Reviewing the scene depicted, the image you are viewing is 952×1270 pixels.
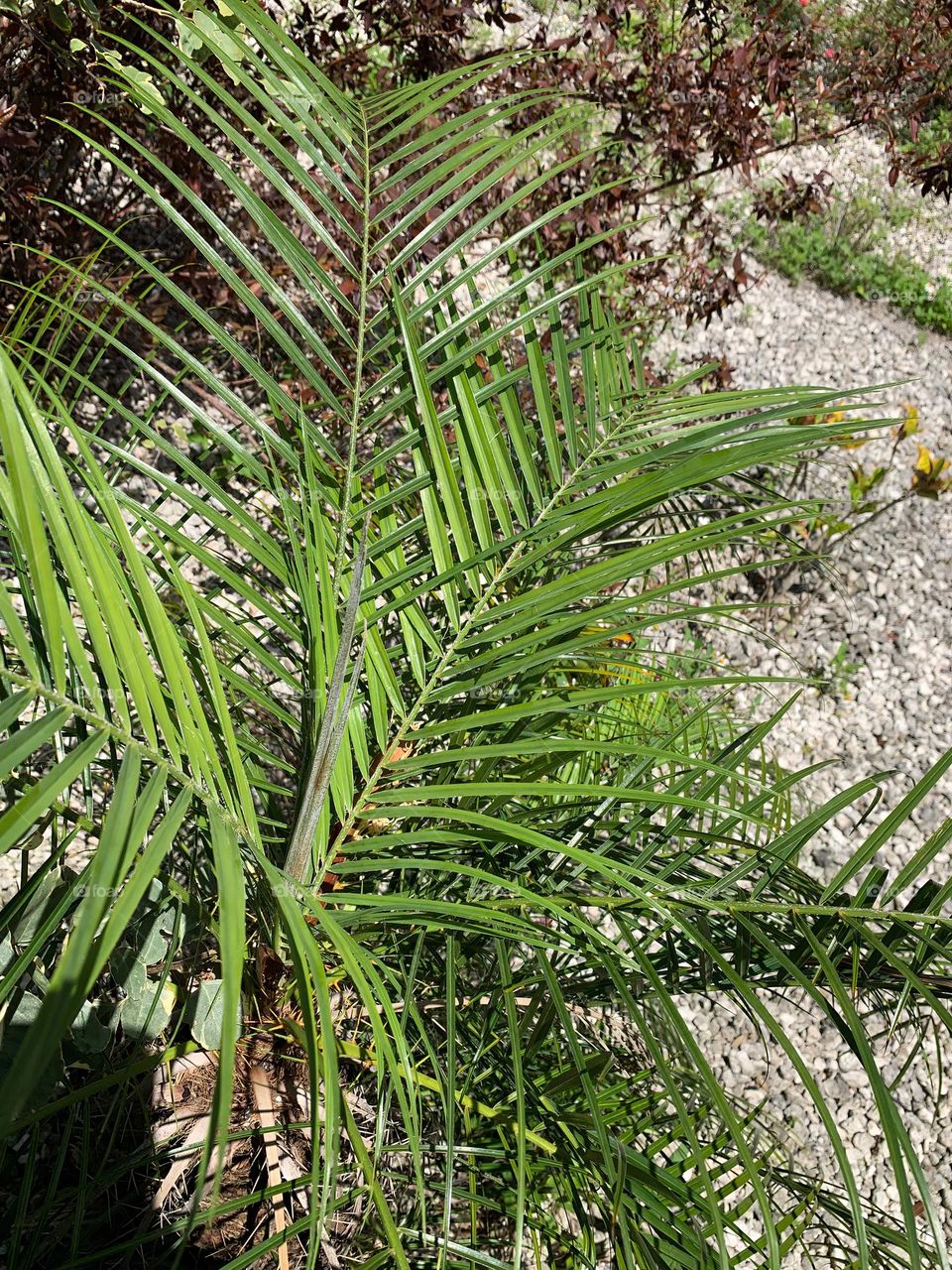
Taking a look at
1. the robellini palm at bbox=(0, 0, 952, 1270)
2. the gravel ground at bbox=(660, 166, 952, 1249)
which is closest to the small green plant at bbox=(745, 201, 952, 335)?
the gravel ground at bbox=(660, 166, 952, 1249)

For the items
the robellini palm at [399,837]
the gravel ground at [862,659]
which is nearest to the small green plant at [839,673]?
the gravel ground at [862,659]

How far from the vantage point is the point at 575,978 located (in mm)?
1380

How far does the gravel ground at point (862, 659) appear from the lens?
8.10 feet

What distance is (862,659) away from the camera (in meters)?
3.58

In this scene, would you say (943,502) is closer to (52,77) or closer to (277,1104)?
(52,77)

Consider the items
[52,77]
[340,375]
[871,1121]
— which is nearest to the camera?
[340,375]

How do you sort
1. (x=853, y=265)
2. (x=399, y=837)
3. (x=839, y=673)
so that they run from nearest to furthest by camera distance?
1. (x=399, y=837)
2. (x=839, y=673)
3. (x=853, y=265)

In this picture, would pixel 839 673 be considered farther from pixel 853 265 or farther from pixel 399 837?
pixel 399 837

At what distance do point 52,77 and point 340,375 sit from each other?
1.57 meters

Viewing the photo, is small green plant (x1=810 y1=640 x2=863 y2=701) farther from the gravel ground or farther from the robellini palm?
the robellini palm

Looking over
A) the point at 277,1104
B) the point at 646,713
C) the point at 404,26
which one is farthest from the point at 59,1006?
the point at 404,26

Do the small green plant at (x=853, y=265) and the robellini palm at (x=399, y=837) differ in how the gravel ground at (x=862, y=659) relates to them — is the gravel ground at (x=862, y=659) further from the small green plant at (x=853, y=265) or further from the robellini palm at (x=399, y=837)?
the robellini palm at (x=399, y=837)

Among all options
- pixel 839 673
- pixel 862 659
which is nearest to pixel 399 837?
pixel 839 673

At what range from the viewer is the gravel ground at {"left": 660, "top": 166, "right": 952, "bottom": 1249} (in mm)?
2469
